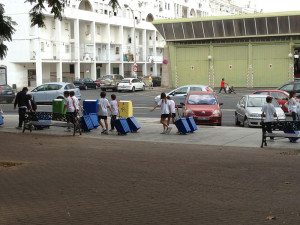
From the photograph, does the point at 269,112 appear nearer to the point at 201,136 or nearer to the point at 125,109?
the point at 201,136

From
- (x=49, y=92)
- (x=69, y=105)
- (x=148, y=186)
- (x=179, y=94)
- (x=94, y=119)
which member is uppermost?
(x=49, y=92)

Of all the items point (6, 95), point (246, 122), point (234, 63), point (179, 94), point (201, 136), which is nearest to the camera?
point (201, 136)

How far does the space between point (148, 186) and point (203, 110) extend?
495 inches

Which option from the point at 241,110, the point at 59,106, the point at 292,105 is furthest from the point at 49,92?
the point at 292,105

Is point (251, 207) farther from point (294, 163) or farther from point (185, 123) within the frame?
point (185, 123)

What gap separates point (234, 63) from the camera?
50.3 meters

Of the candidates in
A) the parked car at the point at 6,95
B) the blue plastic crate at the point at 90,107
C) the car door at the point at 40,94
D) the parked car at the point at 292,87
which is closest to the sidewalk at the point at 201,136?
the blue plastic crate at the point at 90,107

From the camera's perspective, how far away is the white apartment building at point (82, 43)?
6156cm

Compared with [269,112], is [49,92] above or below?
above

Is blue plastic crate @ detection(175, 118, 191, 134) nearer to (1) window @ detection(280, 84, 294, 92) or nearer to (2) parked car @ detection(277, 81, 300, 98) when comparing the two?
(2) parked car @ detection(277, 81, 300, 98)

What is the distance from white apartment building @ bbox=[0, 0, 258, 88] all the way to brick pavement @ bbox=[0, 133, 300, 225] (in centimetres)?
4031

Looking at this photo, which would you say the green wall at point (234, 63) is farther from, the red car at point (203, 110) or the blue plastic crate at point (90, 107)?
the blue plastic crate at point (90, 107)

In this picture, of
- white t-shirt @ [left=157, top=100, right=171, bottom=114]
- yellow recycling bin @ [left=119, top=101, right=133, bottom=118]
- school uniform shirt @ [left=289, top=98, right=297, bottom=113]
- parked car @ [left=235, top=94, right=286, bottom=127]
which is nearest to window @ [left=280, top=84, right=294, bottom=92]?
parked car @ [left=235, top=94, right=286, bottom=127]

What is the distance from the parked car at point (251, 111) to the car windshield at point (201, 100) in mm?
1220
